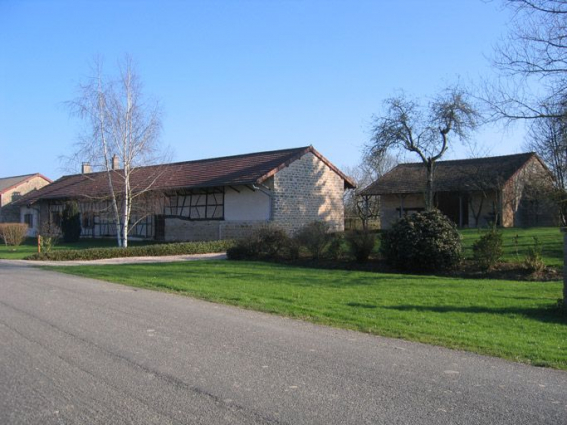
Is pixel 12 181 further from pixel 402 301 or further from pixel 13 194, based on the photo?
pixel 402 301

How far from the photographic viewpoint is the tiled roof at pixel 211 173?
1206 inches

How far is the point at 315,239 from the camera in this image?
784 inches

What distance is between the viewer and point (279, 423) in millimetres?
4434

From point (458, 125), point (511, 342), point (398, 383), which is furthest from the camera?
point (458, 125)

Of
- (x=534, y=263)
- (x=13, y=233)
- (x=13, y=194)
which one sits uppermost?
(x=13, y=194)

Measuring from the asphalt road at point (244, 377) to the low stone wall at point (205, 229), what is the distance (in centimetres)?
2143

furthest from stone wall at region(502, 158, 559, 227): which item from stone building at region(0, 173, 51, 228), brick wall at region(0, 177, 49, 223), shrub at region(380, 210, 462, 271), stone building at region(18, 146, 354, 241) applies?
brick wall at region(0, 177, 49, 223)

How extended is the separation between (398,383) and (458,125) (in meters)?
26.6

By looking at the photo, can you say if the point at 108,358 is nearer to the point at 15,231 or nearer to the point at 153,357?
the point at 153,357

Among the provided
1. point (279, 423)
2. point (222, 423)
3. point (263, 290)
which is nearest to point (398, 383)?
point (279, 423)

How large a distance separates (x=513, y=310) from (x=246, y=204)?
72.1ft

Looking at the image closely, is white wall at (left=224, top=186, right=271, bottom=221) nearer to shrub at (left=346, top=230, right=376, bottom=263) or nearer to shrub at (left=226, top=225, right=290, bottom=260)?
shrub at (left=226, top=225, right=290, bottom=260)

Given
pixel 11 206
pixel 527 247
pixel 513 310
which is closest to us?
pixel 513 310

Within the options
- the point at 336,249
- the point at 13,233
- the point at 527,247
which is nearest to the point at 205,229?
the point at 13,233
